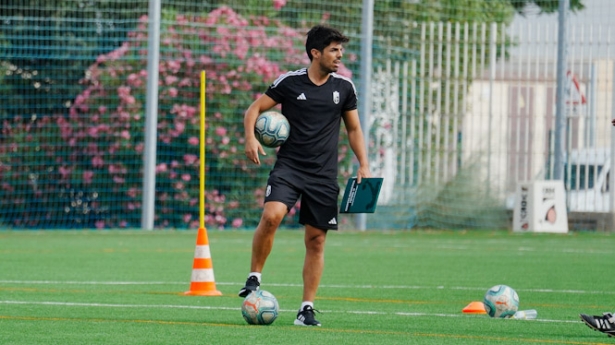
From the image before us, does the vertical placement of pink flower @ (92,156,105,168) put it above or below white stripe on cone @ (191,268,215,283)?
above

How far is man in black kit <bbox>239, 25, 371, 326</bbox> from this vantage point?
8.28 metres

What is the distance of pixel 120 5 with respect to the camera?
2409 centimetres

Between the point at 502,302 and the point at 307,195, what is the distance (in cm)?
144

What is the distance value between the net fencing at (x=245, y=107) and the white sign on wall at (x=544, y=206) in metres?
0.48

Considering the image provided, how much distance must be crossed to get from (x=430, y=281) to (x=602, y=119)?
39.6 ft

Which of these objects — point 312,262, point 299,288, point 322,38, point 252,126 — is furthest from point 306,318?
point 299,288

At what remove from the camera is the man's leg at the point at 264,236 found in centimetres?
831

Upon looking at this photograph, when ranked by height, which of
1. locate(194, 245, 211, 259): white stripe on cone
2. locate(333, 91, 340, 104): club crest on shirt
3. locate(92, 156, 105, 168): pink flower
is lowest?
locate(194, 245, 211, 259): white stripe on cone

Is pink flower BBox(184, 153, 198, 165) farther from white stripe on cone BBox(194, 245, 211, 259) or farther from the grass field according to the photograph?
white stripe on cone BBox(194, 245, 211, 259)

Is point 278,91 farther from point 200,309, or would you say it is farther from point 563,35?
point 563,35

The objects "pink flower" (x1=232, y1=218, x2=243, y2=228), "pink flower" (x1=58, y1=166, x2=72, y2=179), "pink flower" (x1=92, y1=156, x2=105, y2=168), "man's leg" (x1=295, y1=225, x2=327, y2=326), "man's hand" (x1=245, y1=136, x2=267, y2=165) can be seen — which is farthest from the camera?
"pink flower" (x1=232, y1=218, x2=243, y2=228)

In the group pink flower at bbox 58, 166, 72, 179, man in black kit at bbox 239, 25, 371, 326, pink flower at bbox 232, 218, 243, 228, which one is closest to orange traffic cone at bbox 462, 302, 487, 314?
man in black kit at bbox 239, 25, 371, 326

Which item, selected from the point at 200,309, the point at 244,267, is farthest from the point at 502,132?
the point at 200,309

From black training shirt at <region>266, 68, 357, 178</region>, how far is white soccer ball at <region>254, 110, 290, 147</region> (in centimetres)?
6
